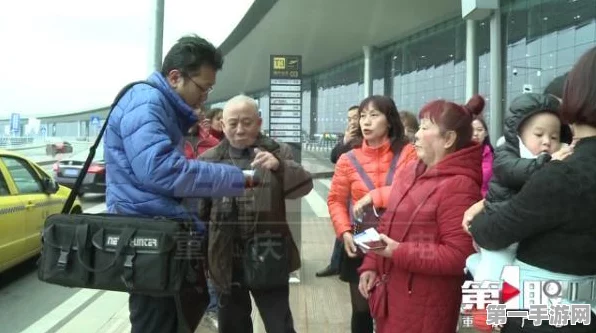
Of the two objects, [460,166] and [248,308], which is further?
[248,308]

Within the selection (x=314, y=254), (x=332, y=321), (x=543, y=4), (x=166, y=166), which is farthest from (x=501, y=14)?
(x=166, y=166)

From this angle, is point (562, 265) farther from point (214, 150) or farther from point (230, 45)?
point (230, 45)

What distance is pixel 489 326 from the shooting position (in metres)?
1.84

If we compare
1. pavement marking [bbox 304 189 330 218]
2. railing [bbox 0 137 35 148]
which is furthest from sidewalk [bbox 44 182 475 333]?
railing [bbox 0 137 35 148]

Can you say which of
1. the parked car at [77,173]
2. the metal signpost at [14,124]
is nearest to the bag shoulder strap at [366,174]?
the parked car at [77,173]

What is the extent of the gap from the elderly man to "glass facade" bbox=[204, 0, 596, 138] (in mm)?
3962

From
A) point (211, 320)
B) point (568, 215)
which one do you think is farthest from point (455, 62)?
point (568, 215)

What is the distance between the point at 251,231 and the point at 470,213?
3.39 ft

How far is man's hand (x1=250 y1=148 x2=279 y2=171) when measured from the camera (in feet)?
7.63

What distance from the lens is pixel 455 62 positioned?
14109 mm

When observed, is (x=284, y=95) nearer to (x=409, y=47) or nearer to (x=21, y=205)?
(x=21, y=205)

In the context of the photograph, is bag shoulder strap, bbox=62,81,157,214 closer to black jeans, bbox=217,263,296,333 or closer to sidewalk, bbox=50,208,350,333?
black jeans, bbox=217,263,296,333

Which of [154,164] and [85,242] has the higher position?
[154,164]

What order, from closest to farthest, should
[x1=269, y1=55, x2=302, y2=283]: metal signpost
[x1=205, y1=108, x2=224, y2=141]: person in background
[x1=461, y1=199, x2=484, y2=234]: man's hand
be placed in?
[x1=461, y1=199, x2=484, y2=234]: man's hand
[x1=205, y1=108, x2=224, y2=141]: person in background
[x1=269, y1=55, x2=302, y2=283]: metal signpost
